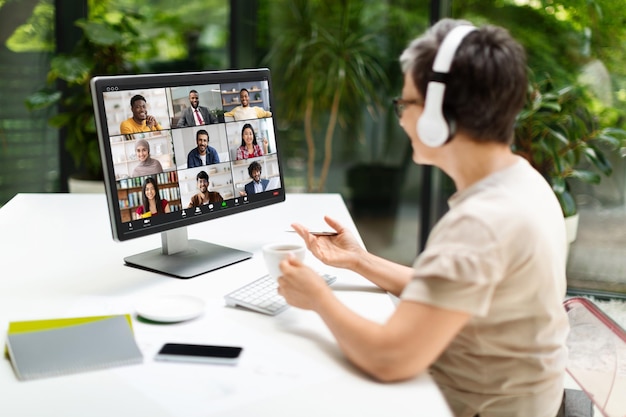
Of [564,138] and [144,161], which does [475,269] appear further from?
[564,138]

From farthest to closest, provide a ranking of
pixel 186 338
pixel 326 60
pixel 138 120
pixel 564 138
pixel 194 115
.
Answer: pixel 326 60
pixel 564 138
pixel 194 115
pixel 138 120
pixel 186 338

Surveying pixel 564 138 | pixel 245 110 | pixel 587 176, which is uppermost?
pixel 245 110

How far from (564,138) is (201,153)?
2302mm

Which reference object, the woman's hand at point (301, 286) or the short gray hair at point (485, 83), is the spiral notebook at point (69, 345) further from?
the short gray hair at point (485, 83)

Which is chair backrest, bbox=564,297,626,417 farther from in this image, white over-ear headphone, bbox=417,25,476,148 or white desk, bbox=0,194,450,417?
white over-ear headphone, bbox=417,25,476,148

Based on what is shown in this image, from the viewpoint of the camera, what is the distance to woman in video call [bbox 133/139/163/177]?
161 cm

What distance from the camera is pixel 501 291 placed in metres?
1.19

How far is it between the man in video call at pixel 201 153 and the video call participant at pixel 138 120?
0.42 ft

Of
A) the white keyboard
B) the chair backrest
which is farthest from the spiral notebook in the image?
the chair backrest

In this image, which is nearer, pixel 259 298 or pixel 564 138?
pixel 259 298

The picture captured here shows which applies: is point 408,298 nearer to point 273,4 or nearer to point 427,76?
point 427,76

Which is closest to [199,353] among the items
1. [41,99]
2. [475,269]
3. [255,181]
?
[475,269]

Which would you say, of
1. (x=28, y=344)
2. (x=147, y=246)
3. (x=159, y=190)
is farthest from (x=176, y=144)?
(x=28, y=344)

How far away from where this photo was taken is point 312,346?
1.29m
